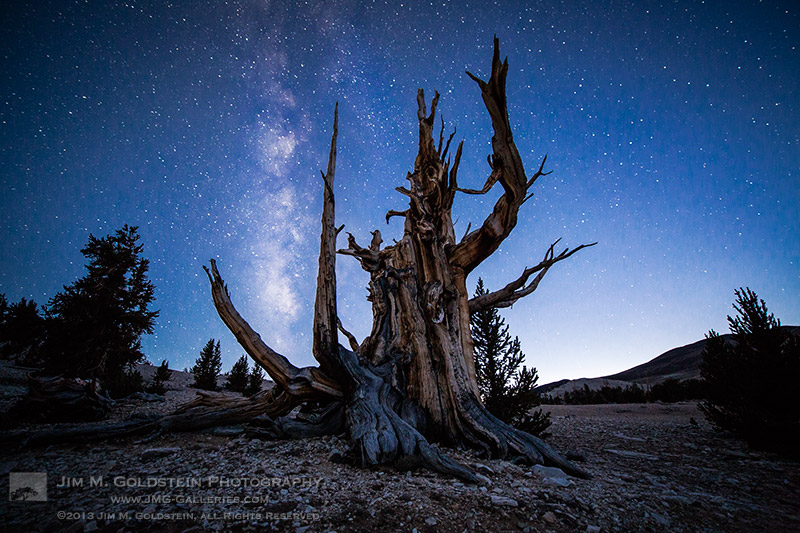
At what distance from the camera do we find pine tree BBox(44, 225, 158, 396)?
12898mm

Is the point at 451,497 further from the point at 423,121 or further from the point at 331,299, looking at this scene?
the point at 423,121

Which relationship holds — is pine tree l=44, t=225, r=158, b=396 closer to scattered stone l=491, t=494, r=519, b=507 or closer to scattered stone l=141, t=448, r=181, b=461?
scattered stone l=141, t=448, r=181, b=461

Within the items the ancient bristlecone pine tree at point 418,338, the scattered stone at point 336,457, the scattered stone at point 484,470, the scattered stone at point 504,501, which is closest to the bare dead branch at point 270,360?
the ancient bristlecone pine tree at point 418,338

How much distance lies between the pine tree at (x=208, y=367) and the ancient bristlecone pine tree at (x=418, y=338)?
46.0 ft

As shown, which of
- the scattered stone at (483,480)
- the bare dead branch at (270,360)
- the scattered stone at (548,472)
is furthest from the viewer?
the bare dead branch at (270,360)

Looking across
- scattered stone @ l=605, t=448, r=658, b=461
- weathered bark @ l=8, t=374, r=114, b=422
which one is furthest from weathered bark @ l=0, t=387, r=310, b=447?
scattered stone @ l=605, t=448, r=658, b=461

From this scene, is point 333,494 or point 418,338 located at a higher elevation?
point 418,338

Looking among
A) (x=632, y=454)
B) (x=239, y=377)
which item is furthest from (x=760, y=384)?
(x=239, y=377)

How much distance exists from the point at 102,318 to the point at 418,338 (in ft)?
52.7

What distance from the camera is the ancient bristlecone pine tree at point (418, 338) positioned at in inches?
177

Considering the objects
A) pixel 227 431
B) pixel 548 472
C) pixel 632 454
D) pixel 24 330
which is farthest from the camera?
pixel 24 330

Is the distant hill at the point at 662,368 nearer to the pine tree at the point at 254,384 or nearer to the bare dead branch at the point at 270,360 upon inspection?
the pine tree at the point at 254,384

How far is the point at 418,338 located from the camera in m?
6.17

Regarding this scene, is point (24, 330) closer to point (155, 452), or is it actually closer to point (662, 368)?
point (155, 452)
